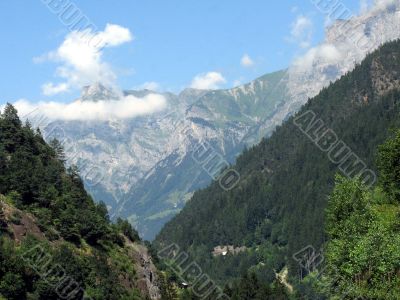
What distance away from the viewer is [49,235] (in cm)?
8344

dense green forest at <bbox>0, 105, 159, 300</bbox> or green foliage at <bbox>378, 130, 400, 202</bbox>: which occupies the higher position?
dense green forest at <bbox>0, 105, 159, 300</bbox>

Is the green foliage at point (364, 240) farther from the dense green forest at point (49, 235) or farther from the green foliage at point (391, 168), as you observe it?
the dense green forest at point (49, 235)

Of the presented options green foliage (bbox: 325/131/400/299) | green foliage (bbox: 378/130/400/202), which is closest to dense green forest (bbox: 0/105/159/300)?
green foliage (bbox: 325/131/400/299)

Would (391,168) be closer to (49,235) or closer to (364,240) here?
(364,240)

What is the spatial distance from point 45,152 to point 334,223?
67.5m

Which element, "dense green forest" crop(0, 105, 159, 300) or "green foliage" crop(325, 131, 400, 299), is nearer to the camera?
"green foliage" crop(325, 131, 400, 299)

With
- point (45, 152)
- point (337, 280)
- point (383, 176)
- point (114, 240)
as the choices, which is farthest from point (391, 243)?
point (45, 152)

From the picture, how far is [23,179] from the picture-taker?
90.3 meters

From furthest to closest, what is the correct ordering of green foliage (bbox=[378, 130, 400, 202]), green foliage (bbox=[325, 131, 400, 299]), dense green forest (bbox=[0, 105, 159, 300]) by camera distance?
green foliage (bbox=[378, 130, 400, 202])
dense green forest (bbox=[0, 105, 159, 300])
green foliage (bbox=[325, 131, 400, 299])

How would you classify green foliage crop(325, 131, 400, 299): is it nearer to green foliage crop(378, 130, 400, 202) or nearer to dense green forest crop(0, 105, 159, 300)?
green foliage crop(378, 130, 400, 202)

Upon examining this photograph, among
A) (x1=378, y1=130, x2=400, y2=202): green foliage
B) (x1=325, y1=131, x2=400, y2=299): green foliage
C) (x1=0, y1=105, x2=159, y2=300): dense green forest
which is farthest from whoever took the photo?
Result: (x1=378, y1=130, x2=400, y2=202): green foliage

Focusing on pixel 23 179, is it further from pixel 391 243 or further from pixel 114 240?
pixel 391 243

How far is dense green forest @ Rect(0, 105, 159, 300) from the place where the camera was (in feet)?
228

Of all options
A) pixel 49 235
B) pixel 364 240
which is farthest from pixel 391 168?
pixel 49 235
